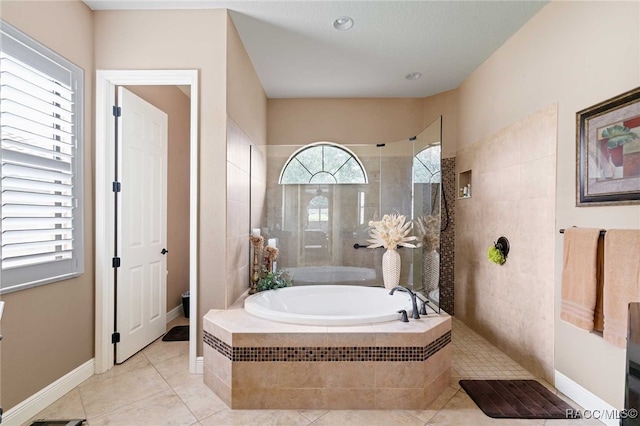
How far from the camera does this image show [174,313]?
3664mm

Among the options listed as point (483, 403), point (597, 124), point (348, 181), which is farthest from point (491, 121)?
point (483, 403)

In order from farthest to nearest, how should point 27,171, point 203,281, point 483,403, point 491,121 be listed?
point 491,121, point 203,281, point 483,403, point 27,171

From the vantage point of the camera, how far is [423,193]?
10.1 feet

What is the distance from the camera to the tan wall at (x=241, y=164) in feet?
8.21

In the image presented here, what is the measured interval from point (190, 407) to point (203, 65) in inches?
96.8

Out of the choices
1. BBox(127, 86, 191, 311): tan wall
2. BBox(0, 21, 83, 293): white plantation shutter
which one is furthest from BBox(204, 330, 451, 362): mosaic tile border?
BBox(127, 86, 191, 311): tan wall

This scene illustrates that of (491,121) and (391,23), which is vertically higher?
(391,23)

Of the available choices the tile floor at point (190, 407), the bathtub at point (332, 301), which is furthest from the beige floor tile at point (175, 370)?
the bathtub at point (332, 301)

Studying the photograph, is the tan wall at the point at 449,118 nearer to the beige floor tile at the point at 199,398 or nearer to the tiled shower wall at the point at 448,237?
the tiled shower wall at the point at 448,237

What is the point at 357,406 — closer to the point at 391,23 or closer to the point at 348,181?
the point at 348,181

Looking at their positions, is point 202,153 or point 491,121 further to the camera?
point 491,121

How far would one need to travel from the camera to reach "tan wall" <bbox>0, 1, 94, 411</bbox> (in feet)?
5.85

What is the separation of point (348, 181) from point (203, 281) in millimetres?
1872

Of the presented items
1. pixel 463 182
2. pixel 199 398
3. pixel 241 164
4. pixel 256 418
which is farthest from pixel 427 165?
pixel 199 398
